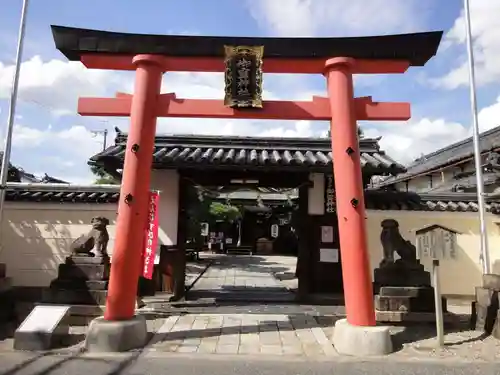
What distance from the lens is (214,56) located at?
7668 mm

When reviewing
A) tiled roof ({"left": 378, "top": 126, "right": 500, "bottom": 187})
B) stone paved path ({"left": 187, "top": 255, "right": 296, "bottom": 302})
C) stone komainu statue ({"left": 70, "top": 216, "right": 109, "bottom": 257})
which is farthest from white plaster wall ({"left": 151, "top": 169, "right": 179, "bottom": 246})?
tiled roof ({"left": 378, "top": 126, "right": 500, "bottom": 187})

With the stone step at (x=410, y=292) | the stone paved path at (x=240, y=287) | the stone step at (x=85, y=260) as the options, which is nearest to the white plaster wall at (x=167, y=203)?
the stone paved path at (x=240, y=287)

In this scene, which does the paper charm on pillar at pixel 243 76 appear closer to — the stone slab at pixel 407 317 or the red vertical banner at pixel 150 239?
the red vertical banner at pixel 150 239

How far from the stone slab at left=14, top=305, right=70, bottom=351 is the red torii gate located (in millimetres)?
1356

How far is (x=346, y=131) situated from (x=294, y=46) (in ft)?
6.49

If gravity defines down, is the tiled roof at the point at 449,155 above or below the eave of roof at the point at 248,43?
above

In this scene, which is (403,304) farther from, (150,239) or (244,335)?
(150,239)

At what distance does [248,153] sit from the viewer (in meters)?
11.3

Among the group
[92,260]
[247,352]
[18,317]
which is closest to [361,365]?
[247,352]

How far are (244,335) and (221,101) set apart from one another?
443 centimetres

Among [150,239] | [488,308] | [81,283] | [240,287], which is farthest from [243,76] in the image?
[240,287]

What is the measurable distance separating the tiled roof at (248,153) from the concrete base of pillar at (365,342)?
15.1 feet

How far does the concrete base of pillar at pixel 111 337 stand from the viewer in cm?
641

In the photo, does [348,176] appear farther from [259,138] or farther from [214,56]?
[259,138]
